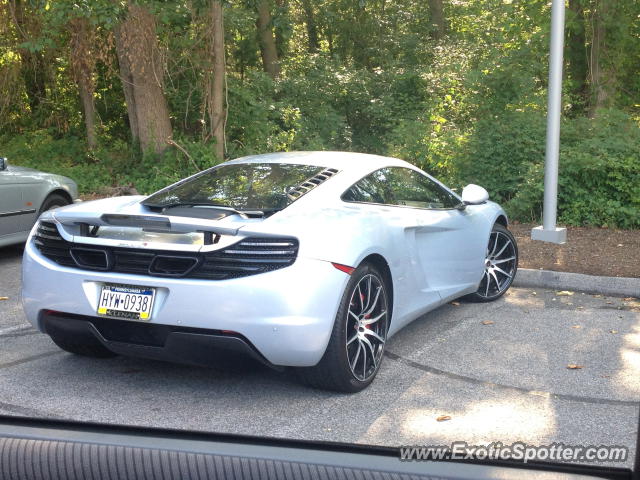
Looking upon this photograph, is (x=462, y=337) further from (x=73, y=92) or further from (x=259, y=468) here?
(x=73, y=92)

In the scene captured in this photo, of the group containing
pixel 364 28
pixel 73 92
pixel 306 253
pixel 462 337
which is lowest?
pixel 462 337

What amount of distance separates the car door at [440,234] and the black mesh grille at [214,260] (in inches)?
57.2

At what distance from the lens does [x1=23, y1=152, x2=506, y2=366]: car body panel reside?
12.9 ft

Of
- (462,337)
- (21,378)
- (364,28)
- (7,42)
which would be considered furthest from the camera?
(364,28)

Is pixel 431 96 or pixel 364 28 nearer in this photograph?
pixel 431 96

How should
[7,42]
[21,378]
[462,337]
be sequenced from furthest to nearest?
1. [7,42]
2. [462,337]
3. [21,378]

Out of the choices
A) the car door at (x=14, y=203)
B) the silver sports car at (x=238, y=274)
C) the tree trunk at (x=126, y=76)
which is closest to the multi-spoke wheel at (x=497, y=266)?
the silver sports car at (x=238, y=274)

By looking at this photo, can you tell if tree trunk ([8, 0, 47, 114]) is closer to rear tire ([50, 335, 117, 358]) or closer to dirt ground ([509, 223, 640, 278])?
dirt ground ([509, 223, 640, 278])

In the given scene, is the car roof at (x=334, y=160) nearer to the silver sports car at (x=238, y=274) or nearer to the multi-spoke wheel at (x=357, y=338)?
the silver sports car at (x=238, y=274)

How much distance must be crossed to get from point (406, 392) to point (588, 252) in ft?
16.2

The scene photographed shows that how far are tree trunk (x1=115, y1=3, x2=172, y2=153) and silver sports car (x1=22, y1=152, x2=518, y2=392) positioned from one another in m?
9.38

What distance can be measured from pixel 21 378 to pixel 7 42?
538 inches

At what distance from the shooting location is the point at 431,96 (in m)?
17.0

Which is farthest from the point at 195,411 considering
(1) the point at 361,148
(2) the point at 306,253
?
(1) the point at 361,148
